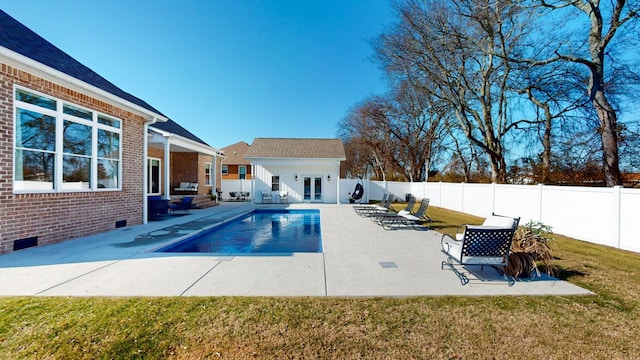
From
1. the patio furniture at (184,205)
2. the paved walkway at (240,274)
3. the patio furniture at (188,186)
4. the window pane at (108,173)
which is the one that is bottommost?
the paved walkway at (240,274)

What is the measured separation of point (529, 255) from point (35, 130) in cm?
1121

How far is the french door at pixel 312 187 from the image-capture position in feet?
69.8

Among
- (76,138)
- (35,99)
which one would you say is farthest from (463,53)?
(35,99)

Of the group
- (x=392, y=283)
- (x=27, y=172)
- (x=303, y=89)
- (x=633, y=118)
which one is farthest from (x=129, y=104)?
(x=633, y=118)

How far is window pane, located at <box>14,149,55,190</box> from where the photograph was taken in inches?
245

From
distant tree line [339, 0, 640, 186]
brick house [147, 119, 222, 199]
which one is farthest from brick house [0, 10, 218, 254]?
distant tree line [339, 0, 640, 186]

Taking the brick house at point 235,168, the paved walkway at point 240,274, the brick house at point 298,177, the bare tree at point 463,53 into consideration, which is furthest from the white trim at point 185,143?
the brick house at point 235,168

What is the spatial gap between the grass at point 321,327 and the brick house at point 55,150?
3.79 meters

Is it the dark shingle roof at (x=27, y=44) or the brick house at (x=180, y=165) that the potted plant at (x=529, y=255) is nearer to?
the dark shingle roof at (x=27, y=44)

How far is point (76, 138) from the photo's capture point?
7695 mm

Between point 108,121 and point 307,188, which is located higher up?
point 108,121

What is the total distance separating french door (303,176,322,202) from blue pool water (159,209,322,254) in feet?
27.7

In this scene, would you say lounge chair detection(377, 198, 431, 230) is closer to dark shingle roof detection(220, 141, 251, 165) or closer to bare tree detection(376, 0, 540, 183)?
bare tree detection(376, 0, 540, 183)

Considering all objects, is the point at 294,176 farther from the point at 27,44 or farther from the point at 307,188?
the point at 27,44
